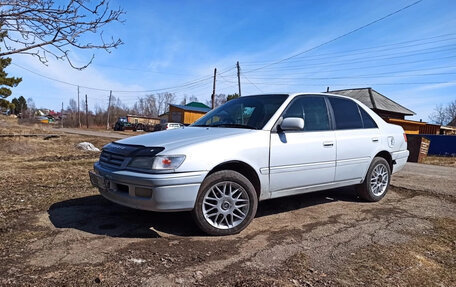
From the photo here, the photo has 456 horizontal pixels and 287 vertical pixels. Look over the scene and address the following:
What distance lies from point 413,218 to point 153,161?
3.49m

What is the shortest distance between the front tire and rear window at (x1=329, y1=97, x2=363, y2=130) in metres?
1.86

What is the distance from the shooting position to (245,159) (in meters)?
3.52

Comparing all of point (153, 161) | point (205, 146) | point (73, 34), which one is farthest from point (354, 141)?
point (73, 34)

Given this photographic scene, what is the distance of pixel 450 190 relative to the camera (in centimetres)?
622

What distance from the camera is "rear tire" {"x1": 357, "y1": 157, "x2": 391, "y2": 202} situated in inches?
193

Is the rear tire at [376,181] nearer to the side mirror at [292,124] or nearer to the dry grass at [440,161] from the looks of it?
the side mirror at [292,124]

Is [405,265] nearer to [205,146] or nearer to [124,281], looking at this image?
[205,146]

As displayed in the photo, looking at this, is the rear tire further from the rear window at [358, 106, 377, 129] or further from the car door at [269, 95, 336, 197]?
the car door at [269, 95, 336, 197]

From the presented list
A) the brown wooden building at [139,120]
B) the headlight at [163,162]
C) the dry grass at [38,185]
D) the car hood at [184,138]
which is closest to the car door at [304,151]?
the car hood at [184,138]

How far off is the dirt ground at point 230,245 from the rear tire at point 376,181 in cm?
16

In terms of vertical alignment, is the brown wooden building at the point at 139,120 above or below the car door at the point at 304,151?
above

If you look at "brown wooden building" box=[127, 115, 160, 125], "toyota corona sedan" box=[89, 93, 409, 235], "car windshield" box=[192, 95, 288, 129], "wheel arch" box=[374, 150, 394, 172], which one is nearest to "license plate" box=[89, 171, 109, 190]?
"toyota corona sedan" box=[89, 93, 409, 235]

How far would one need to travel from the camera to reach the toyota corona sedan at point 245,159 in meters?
3.16

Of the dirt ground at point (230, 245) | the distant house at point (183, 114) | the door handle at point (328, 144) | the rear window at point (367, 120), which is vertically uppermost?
the distant house at point (183, 114)
